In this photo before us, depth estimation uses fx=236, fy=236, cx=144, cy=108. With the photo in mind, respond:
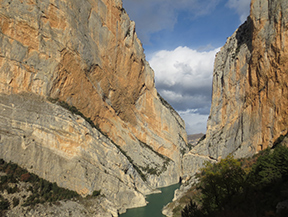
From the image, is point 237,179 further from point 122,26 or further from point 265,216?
point 122,26

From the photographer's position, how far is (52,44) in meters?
41.4

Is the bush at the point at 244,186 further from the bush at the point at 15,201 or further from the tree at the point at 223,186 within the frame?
the bush at the point at 15,201

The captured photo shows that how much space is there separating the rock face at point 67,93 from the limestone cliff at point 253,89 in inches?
862

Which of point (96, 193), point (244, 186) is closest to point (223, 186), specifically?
point (244, 186)

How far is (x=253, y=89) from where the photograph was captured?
44312 mm

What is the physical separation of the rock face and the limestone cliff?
2190 cm

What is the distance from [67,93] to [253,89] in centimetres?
3501

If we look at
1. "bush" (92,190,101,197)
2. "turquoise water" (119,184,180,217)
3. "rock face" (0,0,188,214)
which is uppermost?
"rock face" (0,0,188,214)

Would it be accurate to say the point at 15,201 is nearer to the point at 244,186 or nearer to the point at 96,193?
the point at 96,193

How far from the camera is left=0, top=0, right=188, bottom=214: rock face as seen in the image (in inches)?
1416

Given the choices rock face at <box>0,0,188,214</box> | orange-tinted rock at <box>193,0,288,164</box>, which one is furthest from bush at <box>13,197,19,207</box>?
orange-tinted rock at <box>193,0,288,164</box>

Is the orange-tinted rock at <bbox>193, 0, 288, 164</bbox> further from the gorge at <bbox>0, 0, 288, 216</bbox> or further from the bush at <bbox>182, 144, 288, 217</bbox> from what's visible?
the bush at <bbox>182, 144, 288, 217</bbox>

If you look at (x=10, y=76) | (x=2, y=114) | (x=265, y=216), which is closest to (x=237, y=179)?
(x=265, y=216)

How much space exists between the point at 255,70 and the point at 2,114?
43203 mm
